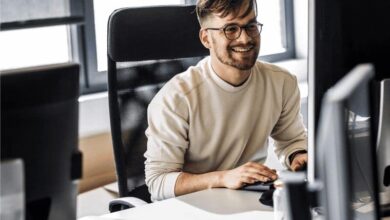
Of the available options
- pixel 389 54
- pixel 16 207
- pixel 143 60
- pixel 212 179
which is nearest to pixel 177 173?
pixel 212 179

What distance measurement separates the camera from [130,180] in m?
2.24

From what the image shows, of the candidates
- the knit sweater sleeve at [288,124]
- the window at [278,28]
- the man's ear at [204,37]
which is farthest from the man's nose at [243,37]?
the window at [278,28]

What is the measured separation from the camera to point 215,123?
7.19ft

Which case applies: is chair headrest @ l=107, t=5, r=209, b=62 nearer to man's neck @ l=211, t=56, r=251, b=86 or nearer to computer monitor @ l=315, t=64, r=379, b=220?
man's neck @ l=211, t=56, r=251, b=86

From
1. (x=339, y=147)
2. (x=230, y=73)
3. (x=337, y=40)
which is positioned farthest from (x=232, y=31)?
(x=339, y=147)

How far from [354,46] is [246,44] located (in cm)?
74

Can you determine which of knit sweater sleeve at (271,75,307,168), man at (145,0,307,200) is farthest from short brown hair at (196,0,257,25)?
knit sweater sleeve at (271,75,307,168)

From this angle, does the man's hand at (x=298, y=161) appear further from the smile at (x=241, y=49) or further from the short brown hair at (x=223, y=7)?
the short brown hair at (x=223, y=7)

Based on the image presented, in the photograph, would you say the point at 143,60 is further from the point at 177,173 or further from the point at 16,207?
the point at 16,207

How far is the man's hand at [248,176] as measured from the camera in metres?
1.91

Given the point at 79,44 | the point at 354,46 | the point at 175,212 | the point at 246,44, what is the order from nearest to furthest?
the point at 354,46, the point at 175,212, the point at 246,44, the point at 79,44

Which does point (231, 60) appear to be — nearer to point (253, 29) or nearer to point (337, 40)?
point (253, 29)

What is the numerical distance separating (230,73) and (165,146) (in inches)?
12.5

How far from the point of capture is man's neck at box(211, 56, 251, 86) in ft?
7.20
